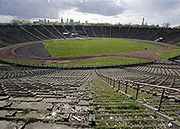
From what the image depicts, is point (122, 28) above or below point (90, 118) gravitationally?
above

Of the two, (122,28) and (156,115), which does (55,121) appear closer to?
(156,115)

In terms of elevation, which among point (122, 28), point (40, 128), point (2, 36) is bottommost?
point (40, 128)

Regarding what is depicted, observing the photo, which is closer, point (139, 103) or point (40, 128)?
point (40, 128)

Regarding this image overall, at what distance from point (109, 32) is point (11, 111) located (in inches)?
5115

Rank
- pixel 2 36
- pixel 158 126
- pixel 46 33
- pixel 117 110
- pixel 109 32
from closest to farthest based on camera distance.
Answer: pixel 158 126
pixel 117 110
pixel 2 36
pixel 46 33
pixel 109 32

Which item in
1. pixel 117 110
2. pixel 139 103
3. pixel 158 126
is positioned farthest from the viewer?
pixel 139 103

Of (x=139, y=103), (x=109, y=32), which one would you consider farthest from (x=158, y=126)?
(x=109, y=32)

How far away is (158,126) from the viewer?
6531 mm

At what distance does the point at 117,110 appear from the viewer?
8.27m

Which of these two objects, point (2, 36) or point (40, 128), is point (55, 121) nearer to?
point (40, 128)

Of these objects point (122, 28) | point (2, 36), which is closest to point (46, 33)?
point (2, 36)

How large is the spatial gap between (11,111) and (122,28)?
138m

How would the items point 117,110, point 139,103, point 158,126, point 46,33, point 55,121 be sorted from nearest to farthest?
1. point 158,126
2. point 55,121
3. point 117,110
4. point 139,103
5. point 46,33

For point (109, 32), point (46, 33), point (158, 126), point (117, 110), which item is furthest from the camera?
point (109, 32)
